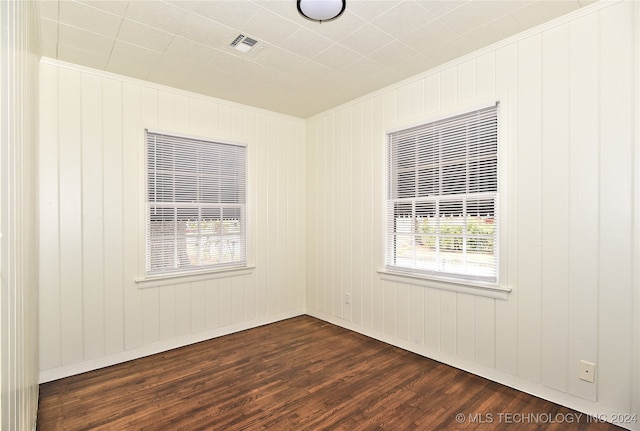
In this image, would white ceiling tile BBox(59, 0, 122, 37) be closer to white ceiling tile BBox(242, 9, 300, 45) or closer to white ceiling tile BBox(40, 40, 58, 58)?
white ceiling tile BBox(40, 40, 58, 58)

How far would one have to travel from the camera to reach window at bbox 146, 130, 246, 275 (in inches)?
137

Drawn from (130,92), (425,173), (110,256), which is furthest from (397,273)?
(130,92)

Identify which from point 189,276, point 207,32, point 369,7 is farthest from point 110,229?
point 369,7

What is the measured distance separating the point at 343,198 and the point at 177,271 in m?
2.07

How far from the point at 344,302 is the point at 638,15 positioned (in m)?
3.52

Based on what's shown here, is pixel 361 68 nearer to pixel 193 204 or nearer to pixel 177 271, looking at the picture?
pixel 193 204

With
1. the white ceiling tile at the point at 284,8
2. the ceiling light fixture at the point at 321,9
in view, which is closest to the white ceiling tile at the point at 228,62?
the white ceiling tile at the point at 284,8

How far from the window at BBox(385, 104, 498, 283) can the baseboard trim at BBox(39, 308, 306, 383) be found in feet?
5.98

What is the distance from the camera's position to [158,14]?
2314 mm

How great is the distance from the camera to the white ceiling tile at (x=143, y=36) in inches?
96.4

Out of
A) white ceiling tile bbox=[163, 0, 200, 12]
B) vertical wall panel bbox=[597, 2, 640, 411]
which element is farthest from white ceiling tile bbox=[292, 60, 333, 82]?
vertical wall panel bbox=[597, 2, 640, 411]

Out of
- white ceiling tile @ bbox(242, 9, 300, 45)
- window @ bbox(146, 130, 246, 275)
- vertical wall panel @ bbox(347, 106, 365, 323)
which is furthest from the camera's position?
vertical wall panel @ bbox(347, 106, 365, 323)

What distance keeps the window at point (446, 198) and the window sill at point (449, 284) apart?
0.06m

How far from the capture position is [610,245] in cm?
221
